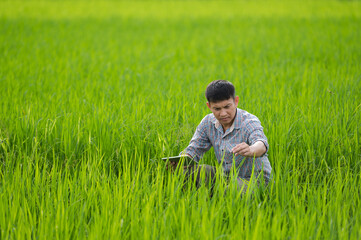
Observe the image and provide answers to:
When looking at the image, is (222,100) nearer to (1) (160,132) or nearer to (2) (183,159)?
(2) (183,159)

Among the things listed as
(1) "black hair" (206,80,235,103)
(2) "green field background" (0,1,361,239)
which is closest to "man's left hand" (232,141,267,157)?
(2) "green field background" (0,1,361,239)

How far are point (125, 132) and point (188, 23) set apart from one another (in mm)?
10042

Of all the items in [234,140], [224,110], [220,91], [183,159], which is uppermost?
[220,91]

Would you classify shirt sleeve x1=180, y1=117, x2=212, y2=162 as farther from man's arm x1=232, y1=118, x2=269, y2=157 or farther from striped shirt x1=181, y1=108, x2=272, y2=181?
man's arm x1=232, y1=118, x2=269, y2=157

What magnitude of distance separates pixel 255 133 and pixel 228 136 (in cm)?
22

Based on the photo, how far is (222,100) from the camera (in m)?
2.38

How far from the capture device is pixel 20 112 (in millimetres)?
3613

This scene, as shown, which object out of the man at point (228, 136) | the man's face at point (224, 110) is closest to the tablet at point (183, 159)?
the man at point (228, 136)

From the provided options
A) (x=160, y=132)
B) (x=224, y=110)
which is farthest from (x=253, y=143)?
(x=160, y=132)

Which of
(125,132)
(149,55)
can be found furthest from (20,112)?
(149,55)

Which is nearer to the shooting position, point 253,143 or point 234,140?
point 253,143

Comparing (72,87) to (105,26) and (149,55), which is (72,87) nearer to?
(149,55)

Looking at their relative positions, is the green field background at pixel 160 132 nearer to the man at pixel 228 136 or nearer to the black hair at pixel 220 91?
the man at pixel 228 136

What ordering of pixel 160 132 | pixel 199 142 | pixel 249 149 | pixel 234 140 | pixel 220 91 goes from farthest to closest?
pixel 160 132 → pixel 199 142 → pixel 234 140 → pixel 220 91 → pixel 249 149
